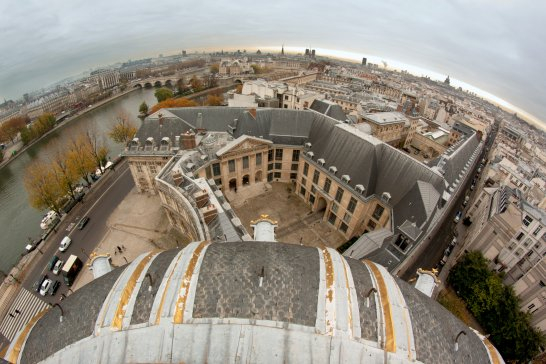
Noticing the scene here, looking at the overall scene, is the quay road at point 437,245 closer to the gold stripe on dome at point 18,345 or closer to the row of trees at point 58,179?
the gold stripe on dome at point 18,345

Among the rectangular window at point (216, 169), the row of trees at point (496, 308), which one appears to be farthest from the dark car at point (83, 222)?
the row of trees at point (496, 308)

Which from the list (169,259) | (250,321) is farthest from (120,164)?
(250,321)

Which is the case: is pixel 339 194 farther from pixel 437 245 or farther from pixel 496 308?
pixel 496 308

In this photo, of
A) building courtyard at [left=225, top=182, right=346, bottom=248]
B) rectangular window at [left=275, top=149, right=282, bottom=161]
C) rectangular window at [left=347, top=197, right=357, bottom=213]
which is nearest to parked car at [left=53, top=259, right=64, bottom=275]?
building courtyard at [left=225, top=182, right=346, bottom=248]

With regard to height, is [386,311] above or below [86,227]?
above

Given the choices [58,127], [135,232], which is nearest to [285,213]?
[135,232]

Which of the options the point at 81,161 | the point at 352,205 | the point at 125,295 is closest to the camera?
the point at 125,295

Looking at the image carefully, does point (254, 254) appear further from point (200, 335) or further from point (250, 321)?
point (200, 335)
